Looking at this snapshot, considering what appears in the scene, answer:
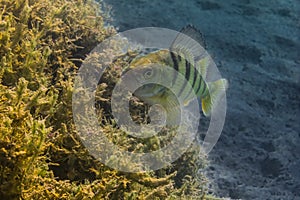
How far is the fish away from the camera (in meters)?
2.63

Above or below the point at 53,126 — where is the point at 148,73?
above

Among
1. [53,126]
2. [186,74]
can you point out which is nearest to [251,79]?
[186,74]

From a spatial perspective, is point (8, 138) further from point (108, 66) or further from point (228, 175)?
point (228, 175)

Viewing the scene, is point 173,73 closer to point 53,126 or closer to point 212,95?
point 212,95

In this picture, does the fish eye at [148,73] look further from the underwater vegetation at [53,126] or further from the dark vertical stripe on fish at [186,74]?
the underwater vegetation at [53,126]

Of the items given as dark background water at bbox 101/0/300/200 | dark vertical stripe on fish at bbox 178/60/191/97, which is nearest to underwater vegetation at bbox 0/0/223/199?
dark vertical stripe on fish at bbox 178/60/191/97

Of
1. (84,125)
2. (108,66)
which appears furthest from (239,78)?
(84,125)

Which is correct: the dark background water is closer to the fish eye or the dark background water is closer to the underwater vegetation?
the underwater vegetation

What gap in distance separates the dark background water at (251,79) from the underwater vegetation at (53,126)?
1466 millimetres

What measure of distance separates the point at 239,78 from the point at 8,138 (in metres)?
5.84

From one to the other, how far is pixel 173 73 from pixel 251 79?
484 cm

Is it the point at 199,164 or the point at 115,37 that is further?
the point at 115,37

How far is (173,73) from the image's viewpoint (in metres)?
2.67

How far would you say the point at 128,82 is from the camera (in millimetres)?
2947
